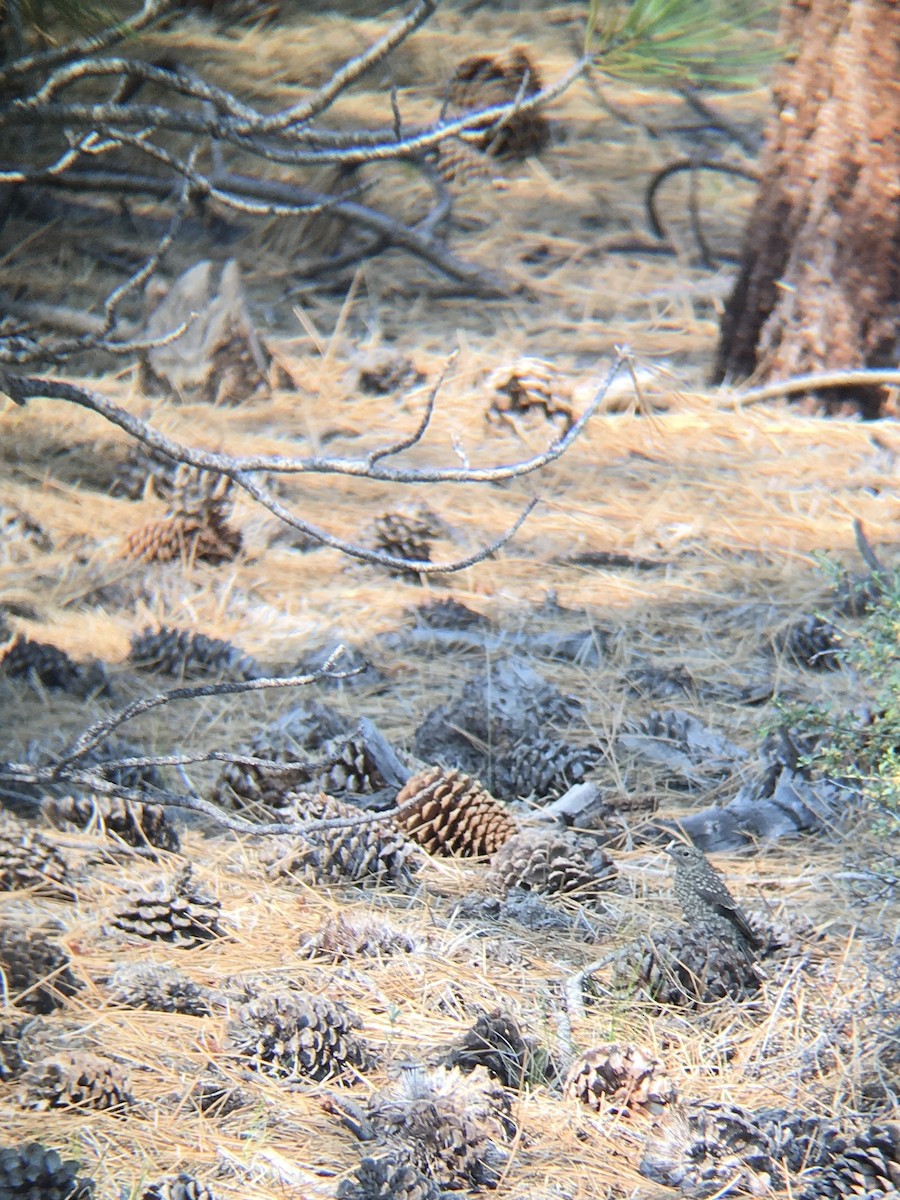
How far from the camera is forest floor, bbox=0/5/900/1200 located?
4.81 feet

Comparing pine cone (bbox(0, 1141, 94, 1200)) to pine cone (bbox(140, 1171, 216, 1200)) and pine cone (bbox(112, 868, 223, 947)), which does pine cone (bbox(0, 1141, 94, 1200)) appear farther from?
pine cone (bbox(112, 868, 223, 947))

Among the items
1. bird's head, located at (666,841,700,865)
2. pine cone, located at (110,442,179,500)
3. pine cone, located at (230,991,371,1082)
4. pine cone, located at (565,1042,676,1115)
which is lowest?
pine cone, located at (110,442,179,500)

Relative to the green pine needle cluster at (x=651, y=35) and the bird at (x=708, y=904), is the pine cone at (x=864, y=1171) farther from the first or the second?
the green pine needle cluster at (x=651, y=35)

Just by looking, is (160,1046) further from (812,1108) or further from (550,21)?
(550,21)

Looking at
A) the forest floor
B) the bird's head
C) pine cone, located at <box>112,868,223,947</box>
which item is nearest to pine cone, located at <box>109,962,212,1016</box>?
the forest floor

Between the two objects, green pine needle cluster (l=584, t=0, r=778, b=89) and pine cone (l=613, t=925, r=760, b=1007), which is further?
green pine needle cluster (l=584, t=0, r=778, b=89)

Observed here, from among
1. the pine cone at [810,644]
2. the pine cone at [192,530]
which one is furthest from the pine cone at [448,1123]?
the pine cone at [192,530]

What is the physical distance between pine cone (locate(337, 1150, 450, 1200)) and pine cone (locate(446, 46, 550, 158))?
5.40 m

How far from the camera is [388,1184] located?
4.00ft

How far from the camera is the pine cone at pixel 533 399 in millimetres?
4285

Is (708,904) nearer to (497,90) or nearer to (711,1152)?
(711,1152)

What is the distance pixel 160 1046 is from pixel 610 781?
1.06 m

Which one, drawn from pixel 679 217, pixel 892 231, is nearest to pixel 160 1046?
pixel 892 231

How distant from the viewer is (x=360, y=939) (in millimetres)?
1768
